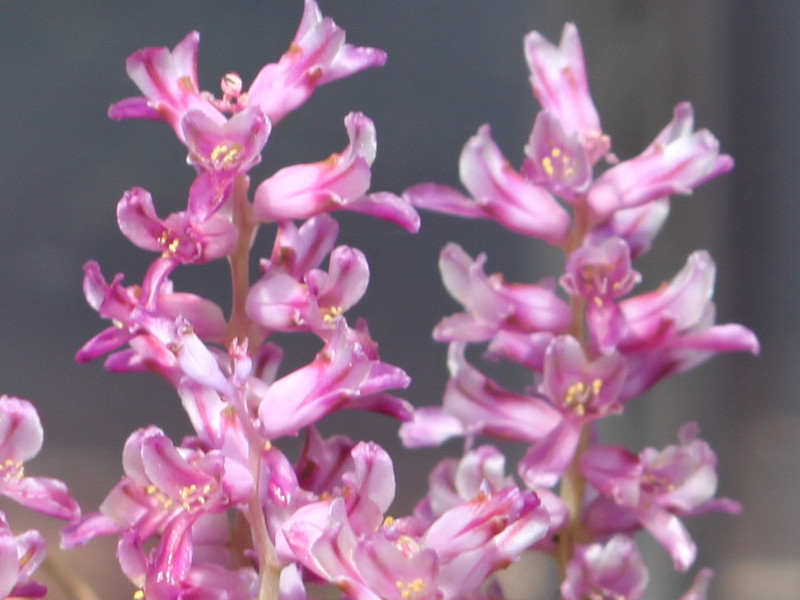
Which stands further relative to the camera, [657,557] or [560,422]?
[657,557]

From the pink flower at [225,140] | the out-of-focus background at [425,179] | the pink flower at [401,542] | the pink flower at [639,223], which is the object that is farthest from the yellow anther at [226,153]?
the out-of-focus background at [425,179]

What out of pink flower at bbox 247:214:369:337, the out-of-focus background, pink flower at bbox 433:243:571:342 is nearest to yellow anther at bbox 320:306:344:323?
pink flower at bbox 247:214:369:337

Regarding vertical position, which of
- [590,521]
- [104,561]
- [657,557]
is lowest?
[657,557]

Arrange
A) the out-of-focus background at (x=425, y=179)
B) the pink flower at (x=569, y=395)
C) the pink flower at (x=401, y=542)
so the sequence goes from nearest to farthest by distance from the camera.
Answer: the pink flower at (x=401, y=542) → the pink flower at (x=569, y=395) → the out-of-focus background at (x=425, y=179)

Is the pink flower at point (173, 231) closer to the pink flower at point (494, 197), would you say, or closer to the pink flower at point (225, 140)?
the pink flower at point (225, 140)

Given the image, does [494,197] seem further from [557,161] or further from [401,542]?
[401,542]

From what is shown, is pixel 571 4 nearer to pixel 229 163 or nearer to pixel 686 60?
pixel 686 60

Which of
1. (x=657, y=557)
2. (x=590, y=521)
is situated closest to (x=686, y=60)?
(x=657, y=557)
